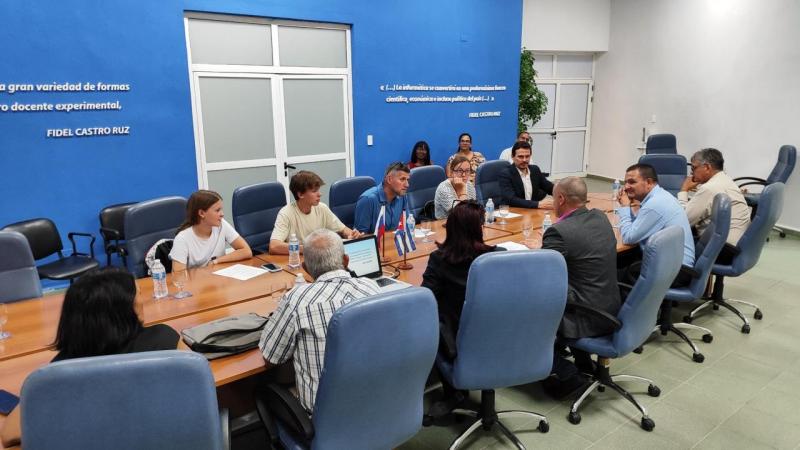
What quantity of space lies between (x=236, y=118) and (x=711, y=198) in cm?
465

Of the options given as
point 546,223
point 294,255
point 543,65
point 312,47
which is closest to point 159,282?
point 294,255

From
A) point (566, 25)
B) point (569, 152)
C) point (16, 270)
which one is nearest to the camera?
point (16, 270)

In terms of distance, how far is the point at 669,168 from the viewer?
6.20 m

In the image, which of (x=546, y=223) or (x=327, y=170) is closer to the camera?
(x=546, y=223)

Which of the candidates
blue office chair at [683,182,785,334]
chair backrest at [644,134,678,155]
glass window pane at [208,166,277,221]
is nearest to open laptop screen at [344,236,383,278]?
blue office chair at [683,182,785,334]

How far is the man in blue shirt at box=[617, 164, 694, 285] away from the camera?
3.65 metres

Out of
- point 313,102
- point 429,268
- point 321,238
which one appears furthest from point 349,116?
point 321,238

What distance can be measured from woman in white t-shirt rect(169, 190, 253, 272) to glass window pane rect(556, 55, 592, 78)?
8409mm

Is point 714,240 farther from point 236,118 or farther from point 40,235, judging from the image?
point 40,235

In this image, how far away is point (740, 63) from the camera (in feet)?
26.0

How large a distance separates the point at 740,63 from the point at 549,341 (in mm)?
7487

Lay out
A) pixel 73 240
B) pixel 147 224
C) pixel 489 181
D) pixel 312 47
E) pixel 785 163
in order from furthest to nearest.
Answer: pixel 785 163 < pixel 312 47 < pixel 489 181 < pixel 73 240 < pixel 147 224

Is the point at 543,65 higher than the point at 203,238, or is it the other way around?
the point at 543,65

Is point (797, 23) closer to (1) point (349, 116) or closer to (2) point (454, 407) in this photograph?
(1) point (349, 116)
